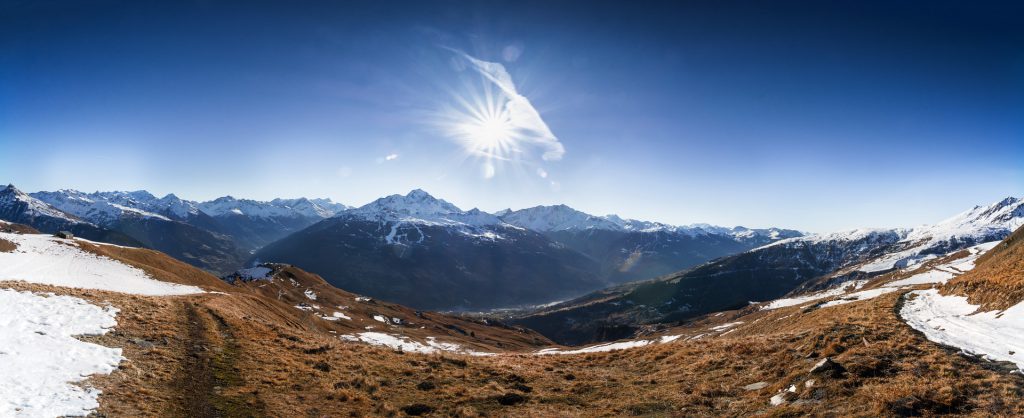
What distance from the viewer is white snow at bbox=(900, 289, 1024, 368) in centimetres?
1631

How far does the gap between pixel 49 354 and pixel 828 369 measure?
32.3 meters

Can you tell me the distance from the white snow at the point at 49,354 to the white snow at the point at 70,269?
3074cm

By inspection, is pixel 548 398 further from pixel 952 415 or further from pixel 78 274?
pixel 78 274

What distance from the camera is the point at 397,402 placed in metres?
19.8

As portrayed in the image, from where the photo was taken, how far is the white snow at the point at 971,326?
1631 cm

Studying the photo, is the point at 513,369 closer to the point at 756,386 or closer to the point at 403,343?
the point at 756,386

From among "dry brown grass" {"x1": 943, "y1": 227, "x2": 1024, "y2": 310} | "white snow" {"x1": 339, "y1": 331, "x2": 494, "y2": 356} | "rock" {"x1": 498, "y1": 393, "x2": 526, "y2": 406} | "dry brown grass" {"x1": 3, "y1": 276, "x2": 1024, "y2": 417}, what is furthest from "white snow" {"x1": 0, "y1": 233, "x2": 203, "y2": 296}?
"dry brown grass" {"x1": 943, "y1": 227, "x2": 1024, "y2": 310}

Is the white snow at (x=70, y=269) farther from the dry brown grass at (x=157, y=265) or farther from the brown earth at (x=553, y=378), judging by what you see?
the brown earth at (x=553, y=378)

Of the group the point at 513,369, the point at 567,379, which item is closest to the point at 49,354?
the point at 513,369

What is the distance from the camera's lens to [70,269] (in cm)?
6028

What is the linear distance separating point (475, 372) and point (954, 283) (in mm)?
36043

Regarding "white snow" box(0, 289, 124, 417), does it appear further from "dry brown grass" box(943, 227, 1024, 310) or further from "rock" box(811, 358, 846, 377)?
"dry brown grass" box(943, 227, 1024, 310)

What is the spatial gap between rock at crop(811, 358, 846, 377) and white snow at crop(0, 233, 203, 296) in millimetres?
67469

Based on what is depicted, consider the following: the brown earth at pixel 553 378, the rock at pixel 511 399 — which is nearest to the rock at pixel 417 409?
the brown earth at pixel 553 378
